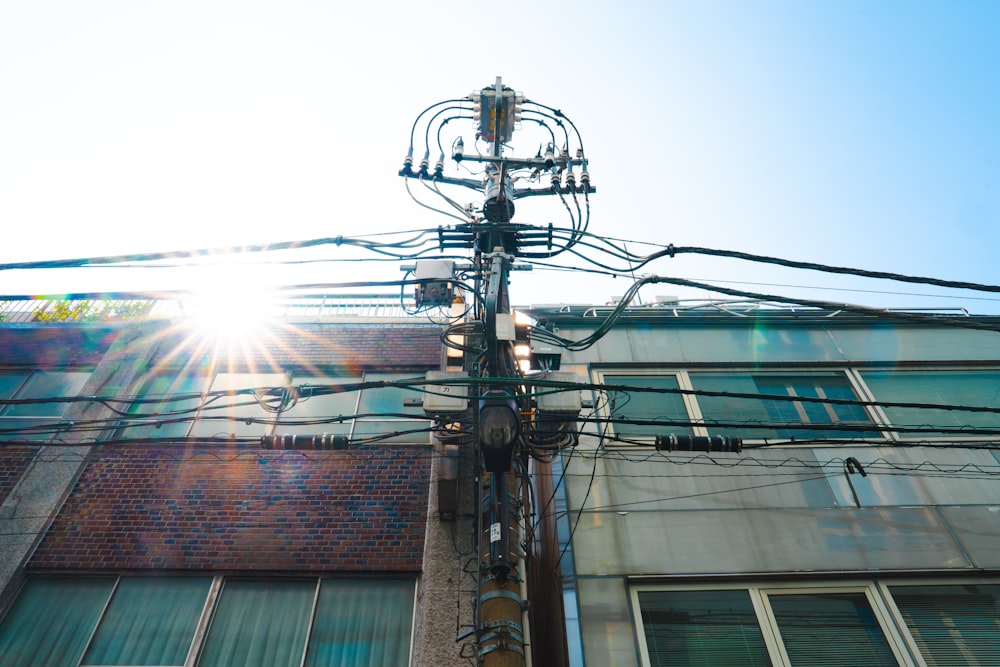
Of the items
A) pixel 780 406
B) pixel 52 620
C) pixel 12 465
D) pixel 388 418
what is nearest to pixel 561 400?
pixel 388 418

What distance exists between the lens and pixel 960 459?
7.82 metres

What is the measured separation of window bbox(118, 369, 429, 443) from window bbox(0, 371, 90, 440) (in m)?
1.18

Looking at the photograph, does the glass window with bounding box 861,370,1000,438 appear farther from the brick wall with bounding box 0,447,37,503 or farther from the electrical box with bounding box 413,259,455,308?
the brick wall with bounding box 0,447,37,503

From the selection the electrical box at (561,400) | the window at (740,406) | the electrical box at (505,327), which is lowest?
the electrical box at (561,400)

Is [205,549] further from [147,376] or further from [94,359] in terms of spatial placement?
[94,359]

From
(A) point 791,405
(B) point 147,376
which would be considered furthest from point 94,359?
(A) point 791,405

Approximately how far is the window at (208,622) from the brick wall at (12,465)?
1.62m

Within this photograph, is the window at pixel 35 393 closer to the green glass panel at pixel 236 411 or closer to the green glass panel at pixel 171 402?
the green glass panel at pixel 171 402

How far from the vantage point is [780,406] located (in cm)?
848

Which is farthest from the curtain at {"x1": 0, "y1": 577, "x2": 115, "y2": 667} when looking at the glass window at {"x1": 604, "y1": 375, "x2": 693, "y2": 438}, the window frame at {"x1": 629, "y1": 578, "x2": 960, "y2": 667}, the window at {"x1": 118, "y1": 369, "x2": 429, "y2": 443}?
the glass window at {"x1": 604, "y1": 375, "x2": 693, "y2": 438}

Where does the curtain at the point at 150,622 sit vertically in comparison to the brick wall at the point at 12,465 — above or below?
below

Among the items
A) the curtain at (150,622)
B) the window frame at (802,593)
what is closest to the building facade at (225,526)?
the curtain at (150,622)

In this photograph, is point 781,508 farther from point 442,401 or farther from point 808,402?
Result: point 442,401

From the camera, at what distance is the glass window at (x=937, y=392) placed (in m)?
8.44
